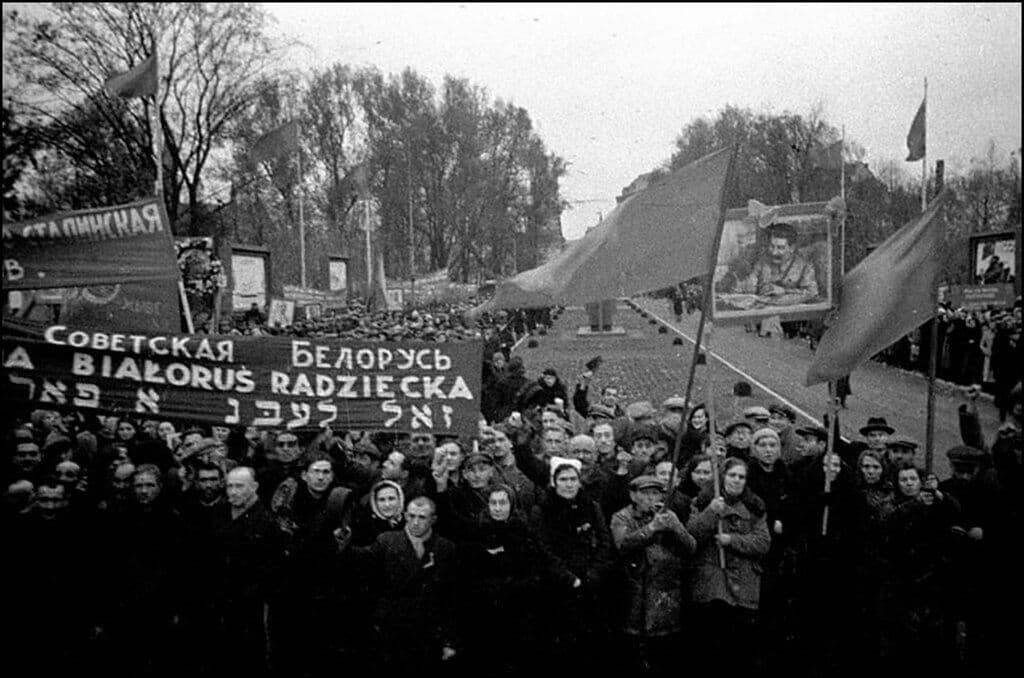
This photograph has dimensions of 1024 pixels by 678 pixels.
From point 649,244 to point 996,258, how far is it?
18.8m

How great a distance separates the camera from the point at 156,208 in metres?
6.08

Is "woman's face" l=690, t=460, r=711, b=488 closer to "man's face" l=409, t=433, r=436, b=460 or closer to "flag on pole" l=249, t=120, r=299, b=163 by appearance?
"man's face" l=409, t=433, r=436, b=460

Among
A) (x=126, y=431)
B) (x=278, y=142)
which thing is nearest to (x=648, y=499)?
(x=126, y=431)

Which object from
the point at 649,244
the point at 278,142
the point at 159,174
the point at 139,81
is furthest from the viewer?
the point at 278,142

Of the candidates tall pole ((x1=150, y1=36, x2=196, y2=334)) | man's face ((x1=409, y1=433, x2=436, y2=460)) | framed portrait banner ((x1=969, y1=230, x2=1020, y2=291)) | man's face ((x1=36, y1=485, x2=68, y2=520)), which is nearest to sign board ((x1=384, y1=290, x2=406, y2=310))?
tall pole ((x1=150, y1=36, x2=196, y2=334))

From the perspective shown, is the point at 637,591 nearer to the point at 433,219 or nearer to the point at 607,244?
the point at 607,244

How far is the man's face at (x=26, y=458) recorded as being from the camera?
17.7ft

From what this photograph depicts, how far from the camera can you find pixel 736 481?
4703mm

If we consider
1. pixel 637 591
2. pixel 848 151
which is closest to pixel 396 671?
pixel 637 591

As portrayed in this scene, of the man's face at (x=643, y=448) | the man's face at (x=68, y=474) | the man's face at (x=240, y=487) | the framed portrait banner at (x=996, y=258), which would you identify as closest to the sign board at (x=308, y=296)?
the man's face at (x=643, y=448)

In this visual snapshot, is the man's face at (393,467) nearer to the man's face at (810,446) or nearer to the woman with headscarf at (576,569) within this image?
the woman with headscarf at (576,569)

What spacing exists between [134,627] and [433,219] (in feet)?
155

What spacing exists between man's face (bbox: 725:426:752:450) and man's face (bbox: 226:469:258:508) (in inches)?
137

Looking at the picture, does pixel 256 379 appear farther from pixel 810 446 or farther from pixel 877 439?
pixel 877 439
